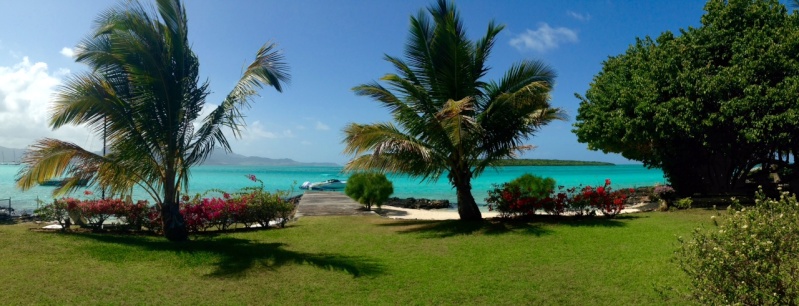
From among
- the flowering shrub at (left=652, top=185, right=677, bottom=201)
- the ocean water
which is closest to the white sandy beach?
the flowering shrub at (left=652, top=185, right=677, bottom=201)

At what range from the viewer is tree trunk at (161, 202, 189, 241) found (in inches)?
398

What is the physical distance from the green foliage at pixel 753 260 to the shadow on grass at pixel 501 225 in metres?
6.32

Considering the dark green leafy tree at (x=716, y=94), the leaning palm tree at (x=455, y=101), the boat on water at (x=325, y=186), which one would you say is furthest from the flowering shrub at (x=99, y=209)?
the boat on water at (x=325, y=186)

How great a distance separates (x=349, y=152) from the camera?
38.6 ft

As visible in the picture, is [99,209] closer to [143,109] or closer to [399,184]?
[143,109]

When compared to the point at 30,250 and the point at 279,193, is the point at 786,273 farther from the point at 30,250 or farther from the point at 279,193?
the point at 279,193

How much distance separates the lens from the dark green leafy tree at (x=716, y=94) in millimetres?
12977

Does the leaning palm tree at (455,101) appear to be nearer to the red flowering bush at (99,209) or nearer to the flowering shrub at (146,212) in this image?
the flowering shrub at (146,212)

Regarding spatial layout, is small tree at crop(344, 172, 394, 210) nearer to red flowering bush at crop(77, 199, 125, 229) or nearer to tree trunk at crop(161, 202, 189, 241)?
red flowering bush at crop(77, 199, 125, 229)

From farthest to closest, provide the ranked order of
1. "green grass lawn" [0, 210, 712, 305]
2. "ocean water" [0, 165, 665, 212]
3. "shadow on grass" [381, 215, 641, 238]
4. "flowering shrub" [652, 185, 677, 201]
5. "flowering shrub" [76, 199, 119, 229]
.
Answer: "ocean water" [0, 165, 665, 212], "flowering shrub" [652, 185, 677, 201], "flowering shrub" [76, 199, 119, 229], "shadow on grass" [381, 215, 641, 238], "green grass lawn" [0, 210, 712, 305]

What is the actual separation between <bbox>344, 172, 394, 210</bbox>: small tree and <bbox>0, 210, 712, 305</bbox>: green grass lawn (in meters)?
9.10

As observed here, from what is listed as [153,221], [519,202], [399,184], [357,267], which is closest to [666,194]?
[519,202]

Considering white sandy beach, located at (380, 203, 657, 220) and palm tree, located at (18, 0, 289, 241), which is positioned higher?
palm tree, located at (18, 0, 289, 241)

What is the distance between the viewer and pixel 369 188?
20.1 metres
